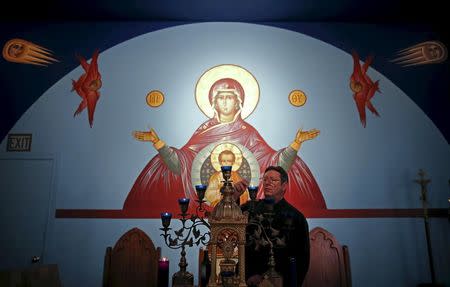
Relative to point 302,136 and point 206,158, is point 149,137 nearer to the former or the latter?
point 206,158

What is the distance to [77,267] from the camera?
12.1ft

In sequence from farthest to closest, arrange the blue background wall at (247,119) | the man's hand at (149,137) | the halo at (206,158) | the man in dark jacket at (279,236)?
the man's hand at (149,137)
the halo at (206,158)
the blue background wall at (247,119)
the man in dark jacket at (279,236)

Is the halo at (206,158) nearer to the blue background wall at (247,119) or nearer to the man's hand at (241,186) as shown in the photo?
the man's hand at (241,186)

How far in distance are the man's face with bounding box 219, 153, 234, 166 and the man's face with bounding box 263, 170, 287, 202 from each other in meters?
0.47

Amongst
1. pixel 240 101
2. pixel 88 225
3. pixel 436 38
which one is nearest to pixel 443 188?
pixel 436 38

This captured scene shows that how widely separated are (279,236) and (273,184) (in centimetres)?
59

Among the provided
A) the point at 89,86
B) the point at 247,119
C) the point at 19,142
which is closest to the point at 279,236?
the point at 247,119

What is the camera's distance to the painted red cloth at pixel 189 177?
381cm

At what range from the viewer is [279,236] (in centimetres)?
321

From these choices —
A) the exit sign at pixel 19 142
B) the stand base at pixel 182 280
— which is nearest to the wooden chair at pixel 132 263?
the stand base at pixel 182 280

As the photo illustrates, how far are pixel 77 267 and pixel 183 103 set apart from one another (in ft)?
7.21

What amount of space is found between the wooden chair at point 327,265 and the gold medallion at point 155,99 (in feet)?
7.75

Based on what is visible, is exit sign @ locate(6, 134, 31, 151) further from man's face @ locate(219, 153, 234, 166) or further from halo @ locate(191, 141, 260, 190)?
man's face @ locate(219, 153, 234, 166)

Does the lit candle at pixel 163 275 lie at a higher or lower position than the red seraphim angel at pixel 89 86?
lower
